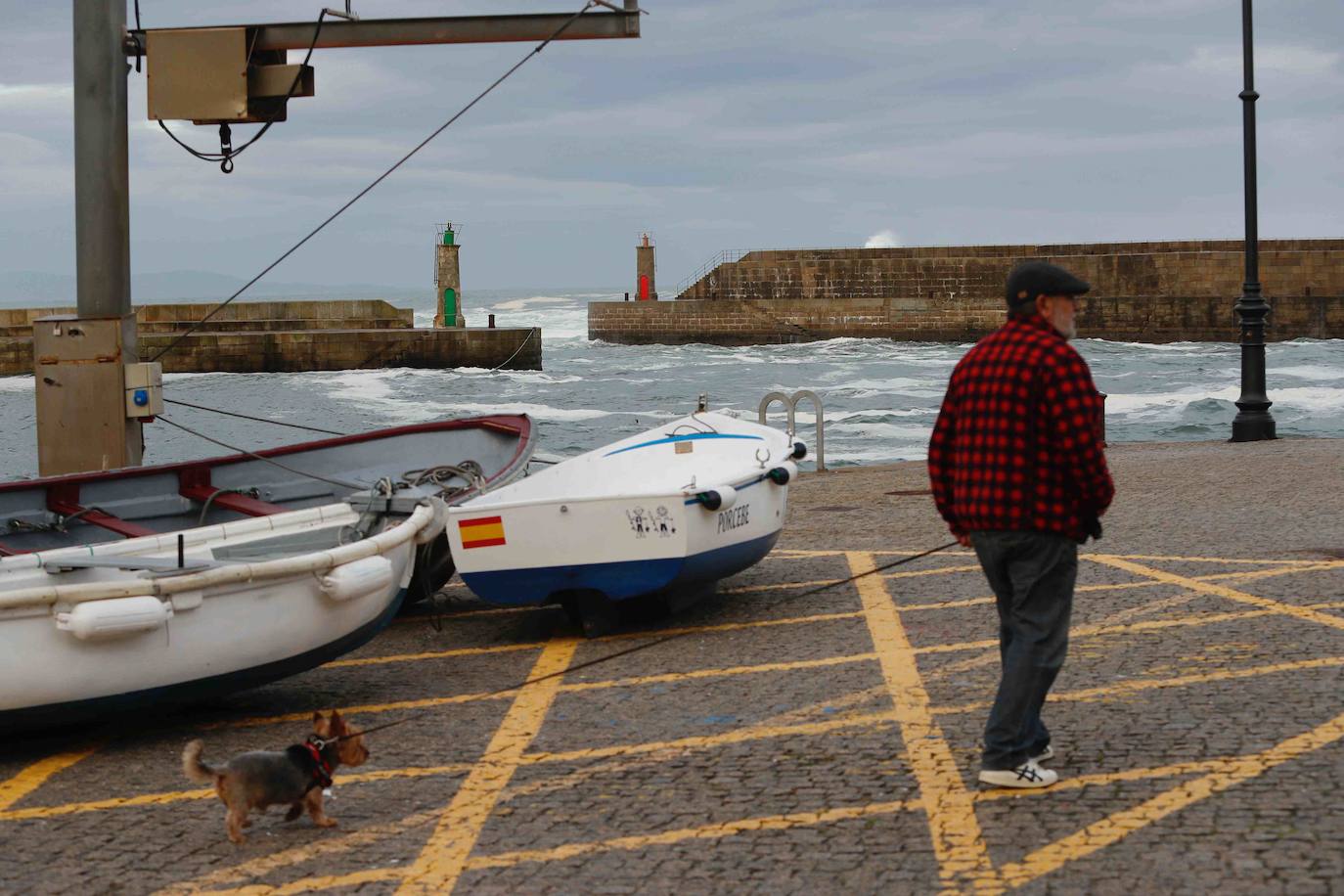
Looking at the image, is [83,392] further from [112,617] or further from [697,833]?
[697,833]

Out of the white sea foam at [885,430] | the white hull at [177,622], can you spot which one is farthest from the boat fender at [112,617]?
the white sea foam at [885,430]

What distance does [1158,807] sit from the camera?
17.1ft

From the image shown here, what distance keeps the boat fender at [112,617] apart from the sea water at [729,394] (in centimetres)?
1591

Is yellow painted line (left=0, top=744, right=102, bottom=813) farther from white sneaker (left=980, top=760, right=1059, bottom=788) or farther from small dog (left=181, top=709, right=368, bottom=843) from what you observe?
white sneaker (left=980, top=760, right=1059, bottom=788)

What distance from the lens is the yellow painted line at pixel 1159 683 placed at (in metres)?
6.68

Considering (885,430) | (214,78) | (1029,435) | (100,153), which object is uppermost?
(214,78)

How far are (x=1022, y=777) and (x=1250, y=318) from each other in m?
15.3

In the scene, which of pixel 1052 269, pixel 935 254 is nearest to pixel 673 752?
pixel 1052 269

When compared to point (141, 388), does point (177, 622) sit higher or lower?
lower

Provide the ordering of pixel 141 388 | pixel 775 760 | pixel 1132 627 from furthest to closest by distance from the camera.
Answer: pixel 141 388, pixel 1132 627, pixel 775 760

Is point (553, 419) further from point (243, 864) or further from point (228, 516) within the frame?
point (243, 864)

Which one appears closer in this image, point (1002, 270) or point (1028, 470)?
point (1028, 470)

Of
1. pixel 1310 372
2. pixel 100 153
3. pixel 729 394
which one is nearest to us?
pixel 100 153

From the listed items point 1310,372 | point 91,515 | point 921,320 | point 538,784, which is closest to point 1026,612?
point 538,784
